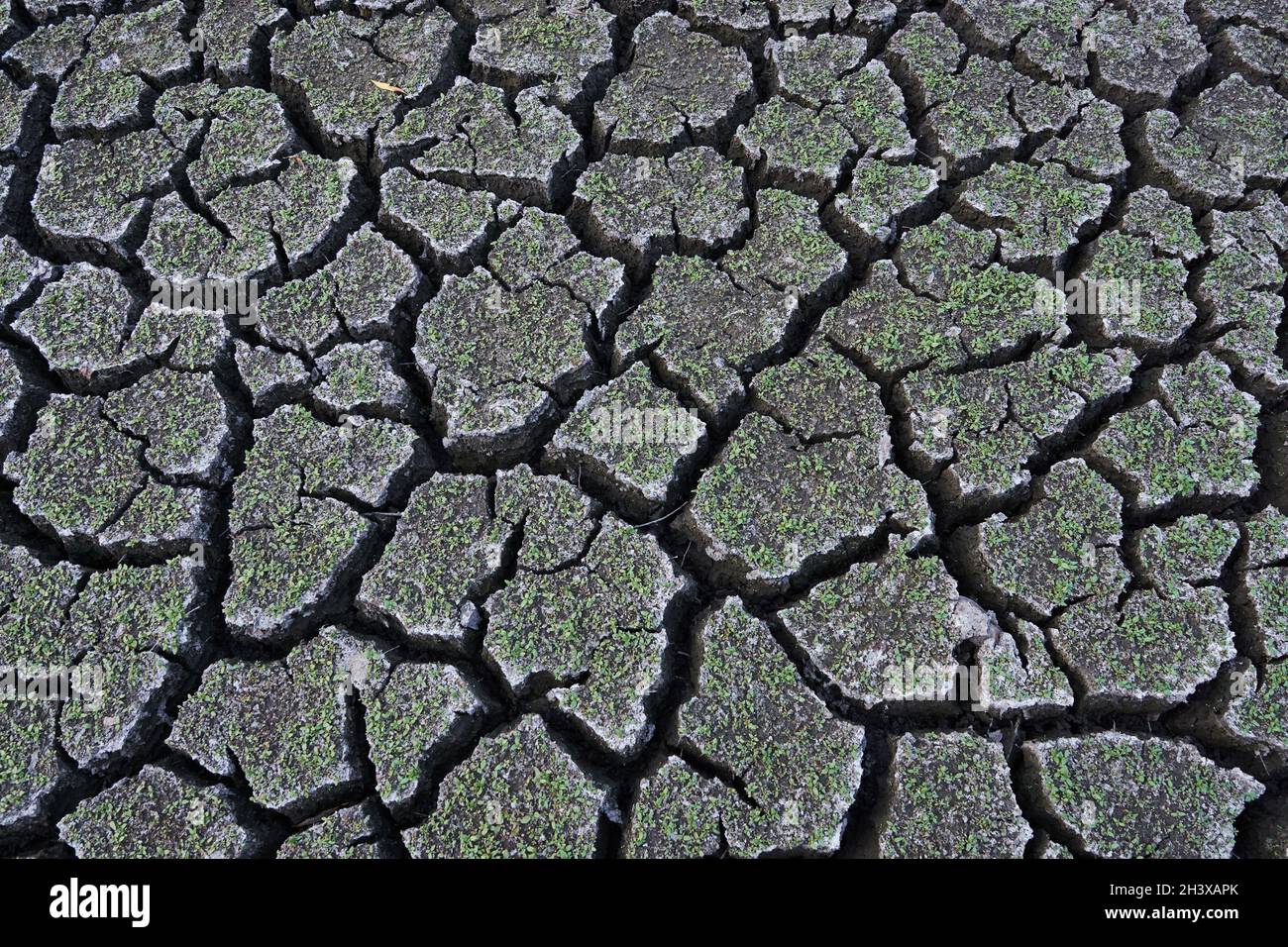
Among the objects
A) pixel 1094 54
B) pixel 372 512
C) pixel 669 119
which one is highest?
pixel 1094 54

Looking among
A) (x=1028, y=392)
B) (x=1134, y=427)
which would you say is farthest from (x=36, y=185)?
(x=1134, y=427)

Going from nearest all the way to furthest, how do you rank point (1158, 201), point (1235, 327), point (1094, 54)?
point (1235, 327) → point (1158, 201) → point (1094, 54)

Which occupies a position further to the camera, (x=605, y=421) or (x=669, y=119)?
(x=669, y=119)

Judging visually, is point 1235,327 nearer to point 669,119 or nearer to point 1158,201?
point 1158,201

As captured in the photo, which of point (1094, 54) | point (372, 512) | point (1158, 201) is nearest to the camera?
point (372, 512)
